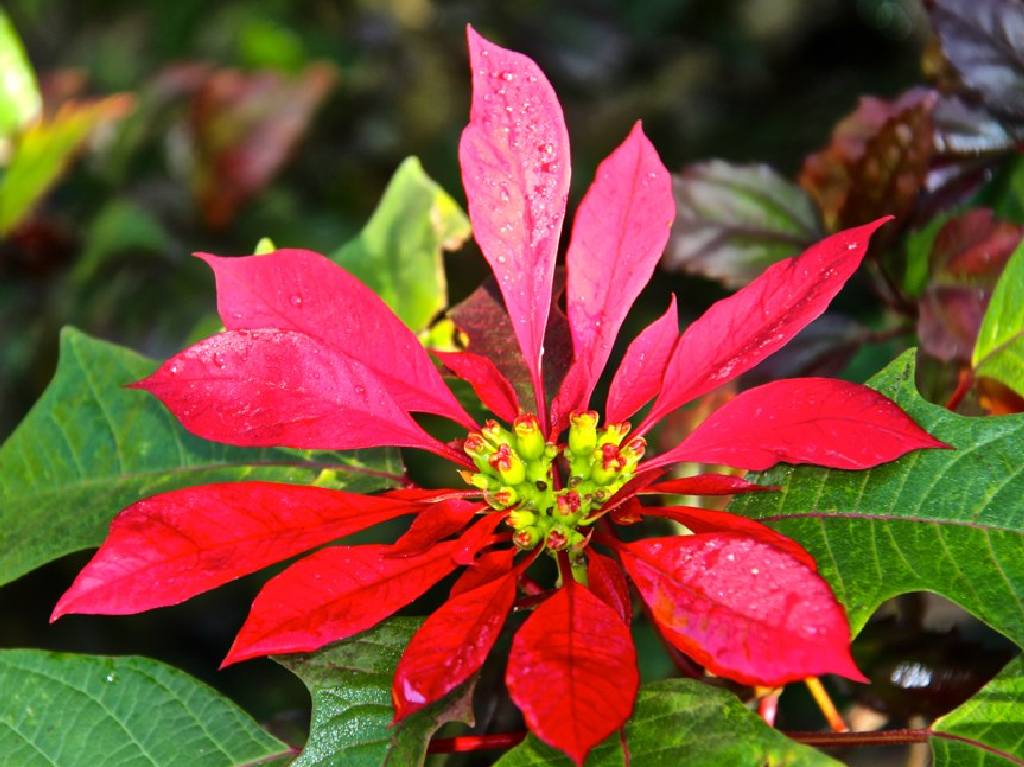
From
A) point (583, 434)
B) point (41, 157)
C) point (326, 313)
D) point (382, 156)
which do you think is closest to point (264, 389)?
point (326, 313)

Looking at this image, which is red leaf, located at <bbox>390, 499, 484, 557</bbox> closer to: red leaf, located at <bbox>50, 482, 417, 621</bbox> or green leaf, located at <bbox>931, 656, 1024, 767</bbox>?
red leaf, located at <bbox>50, 482, 417, 621</bbox>

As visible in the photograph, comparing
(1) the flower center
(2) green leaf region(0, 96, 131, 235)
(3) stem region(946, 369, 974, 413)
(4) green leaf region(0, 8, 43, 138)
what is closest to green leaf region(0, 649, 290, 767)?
(1) the flower center

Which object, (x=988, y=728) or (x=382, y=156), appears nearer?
(x=988, y=728)

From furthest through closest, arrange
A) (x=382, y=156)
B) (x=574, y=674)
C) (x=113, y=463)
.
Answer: (x=382, y=156) < (x=113, y=463) < (x=574, y=674)

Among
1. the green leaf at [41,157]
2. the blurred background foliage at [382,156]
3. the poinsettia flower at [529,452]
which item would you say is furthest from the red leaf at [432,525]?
the green leaf at [41,157]

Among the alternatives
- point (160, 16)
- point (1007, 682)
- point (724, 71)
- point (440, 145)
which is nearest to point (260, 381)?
point (1007, 682)

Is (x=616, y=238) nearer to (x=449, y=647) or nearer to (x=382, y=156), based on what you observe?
(x=449, y=647)
